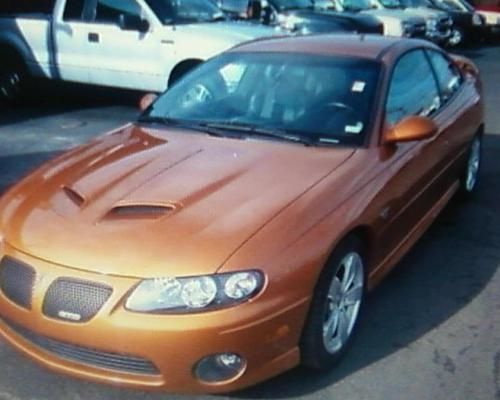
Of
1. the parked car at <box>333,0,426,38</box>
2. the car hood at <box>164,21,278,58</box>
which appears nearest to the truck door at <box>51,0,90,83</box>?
the car hood at <box>164,21,278,58</box>

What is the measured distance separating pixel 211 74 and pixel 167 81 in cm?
464

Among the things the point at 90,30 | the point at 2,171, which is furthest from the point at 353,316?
the point at 90,30

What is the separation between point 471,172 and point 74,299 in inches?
159

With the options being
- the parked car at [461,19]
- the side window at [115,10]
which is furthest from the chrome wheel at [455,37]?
the side window at [115,10]

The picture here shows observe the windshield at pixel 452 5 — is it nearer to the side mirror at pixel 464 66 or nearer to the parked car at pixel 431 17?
the parked car at pixel 431 17

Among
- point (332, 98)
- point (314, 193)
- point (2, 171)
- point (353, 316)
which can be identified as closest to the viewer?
point (314, 193)

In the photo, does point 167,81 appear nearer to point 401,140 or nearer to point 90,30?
point 90,30

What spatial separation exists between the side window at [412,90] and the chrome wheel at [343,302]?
100 cm

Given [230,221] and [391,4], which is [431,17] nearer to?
[391,4]

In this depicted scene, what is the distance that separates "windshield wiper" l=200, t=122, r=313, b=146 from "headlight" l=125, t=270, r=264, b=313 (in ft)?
4.19

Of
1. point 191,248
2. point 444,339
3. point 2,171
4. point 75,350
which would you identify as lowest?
point 2,171

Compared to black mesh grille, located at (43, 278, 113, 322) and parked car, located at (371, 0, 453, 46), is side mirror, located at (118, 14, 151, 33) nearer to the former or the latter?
black mesh grille, located at (43, 278, 113, 322)

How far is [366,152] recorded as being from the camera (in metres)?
3.91

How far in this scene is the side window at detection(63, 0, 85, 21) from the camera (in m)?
9.88
